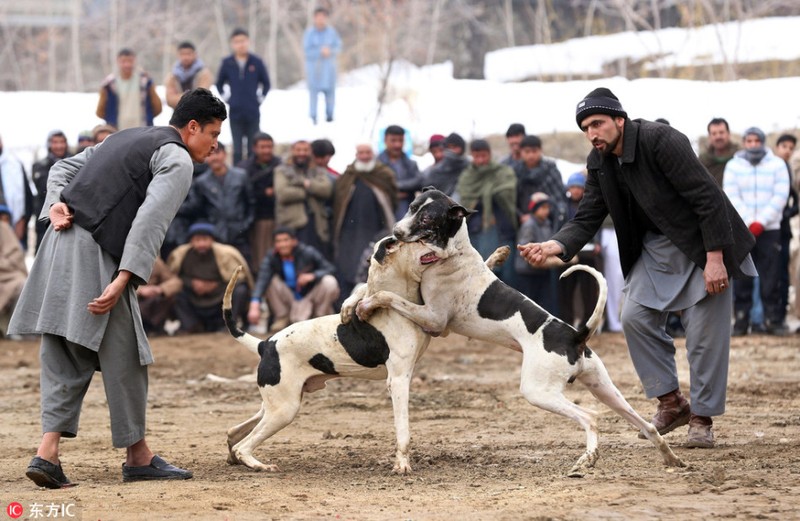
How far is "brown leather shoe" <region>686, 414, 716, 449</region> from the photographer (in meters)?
7.55

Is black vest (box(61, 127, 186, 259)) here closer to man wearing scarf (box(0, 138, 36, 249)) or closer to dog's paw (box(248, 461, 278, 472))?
dog's paw (box(248, 461, 278, 472))

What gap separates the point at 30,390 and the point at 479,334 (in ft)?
17.8

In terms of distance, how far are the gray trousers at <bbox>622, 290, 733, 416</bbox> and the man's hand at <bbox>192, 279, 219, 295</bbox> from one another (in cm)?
781

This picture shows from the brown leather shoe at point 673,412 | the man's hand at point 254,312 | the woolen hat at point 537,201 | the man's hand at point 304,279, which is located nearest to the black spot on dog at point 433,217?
the brown leather shoe at point 673,412

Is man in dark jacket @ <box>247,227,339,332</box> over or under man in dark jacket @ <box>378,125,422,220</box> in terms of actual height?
under

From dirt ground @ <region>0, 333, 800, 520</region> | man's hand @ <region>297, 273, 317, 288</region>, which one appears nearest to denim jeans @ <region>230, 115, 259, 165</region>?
man's hand @ <region>297, 273, 317, 288</region>

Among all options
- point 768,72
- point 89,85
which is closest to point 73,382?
point 768,72

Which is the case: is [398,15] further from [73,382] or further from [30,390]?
[73,382]

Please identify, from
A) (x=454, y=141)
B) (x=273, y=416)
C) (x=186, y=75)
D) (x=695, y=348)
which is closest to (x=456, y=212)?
(x=273, y=416)

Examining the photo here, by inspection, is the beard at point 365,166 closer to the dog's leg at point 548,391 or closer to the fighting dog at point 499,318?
the fighting dog at point 499,318

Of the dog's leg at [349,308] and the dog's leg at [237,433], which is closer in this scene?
the dog's leg at [349,308]

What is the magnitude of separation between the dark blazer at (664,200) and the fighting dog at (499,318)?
67 centimetres

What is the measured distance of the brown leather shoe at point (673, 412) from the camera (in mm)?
7773

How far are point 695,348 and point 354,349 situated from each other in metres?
2.07
